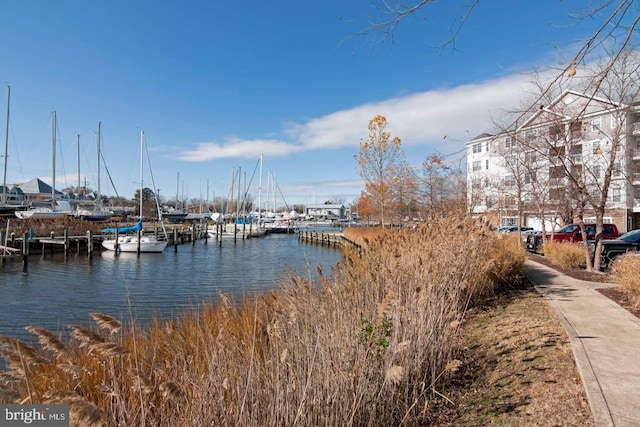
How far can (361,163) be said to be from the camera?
3195 centimetres

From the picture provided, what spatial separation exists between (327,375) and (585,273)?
36.3 ft

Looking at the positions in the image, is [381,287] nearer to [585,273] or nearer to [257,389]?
[257,389]

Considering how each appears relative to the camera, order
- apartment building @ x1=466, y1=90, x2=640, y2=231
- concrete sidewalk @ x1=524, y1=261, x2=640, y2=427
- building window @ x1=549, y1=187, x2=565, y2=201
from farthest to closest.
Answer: building window @ x1=549, y1=187, x2=565, y2=201 < apartment building @ x1=466, y1=90, x2=640, y2=231 < concrete sidewalk @ x1=524, y1=261, x2=640, y2=427

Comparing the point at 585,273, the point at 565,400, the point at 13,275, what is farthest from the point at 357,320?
the point at 13,275

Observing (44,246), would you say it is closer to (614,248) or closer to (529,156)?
(529,156)

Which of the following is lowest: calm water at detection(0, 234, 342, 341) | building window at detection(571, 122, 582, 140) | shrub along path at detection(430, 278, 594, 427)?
calm water at detection(0, 234, 342, 341)

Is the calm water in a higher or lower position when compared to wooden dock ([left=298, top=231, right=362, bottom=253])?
lower

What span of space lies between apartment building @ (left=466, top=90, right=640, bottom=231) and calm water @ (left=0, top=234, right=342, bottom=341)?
612 cm

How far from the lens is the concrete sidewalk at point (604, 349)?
3027mm

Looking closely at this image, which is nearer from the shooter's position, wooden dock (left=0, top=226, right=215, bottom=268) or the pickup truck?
the pickup truck

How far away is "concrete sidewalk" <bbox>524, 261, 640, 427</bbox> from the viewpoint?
303 cm

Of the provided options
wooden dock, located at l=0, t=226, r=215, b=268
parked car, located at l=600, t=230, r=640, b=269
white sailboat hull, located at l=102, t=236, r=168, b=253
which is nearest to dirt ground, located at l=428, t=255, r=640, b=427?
parked car, located at l=600, t=230, r=640, b=269

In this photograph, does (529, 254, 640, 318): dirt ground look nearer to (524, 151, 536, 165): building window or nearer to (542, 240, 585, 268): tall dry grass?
(542, 240, 585, 268): tall dry grass

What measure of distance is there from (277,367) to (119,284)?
56.2 ft
